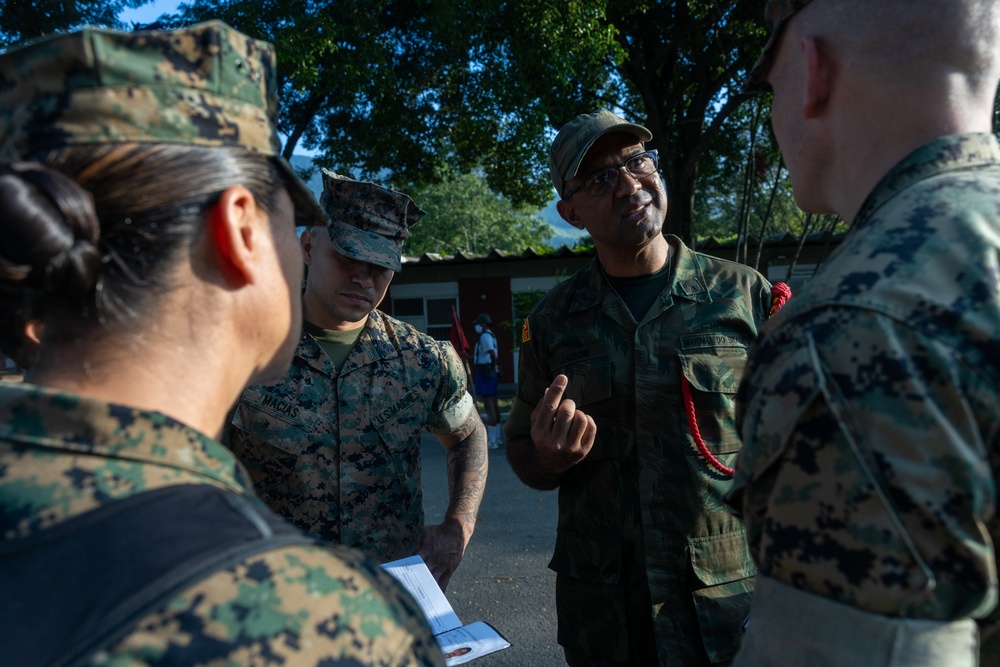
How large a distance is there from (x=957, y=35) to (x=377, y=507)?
2228 millimetres

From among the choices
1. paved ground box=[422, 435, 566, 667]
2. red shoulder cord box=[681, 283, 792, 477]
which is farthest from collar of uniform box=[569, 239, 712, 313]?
paved ground box=[422, 435, 566, 667]

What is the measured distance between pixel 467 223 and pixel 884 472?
45.8 meters

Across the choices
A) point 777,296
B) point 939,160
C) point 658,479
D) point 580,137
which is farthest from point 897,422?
point 580,137

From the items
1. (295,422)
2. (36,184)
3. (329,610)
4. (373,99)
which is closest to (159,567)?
(329,610)

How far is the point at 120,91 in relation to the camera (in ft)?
3.31

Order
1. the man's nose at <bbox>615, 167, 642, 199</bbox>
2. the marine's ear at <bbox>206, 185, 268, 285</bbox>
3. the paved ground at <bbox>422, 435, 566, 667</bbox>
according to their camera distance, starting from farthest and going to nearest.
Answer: the paved ground at <bbox>422, 435, 566, 667</bbox>
the man's nose at <bbox>615, 167, 642, 199</bbox>
the marine's ear at <bbox>206, 185, 268, 285</bbox>

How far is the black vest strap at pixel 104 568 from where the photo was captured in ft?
2.66

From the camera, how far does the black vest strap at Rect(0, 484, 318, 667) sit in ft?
2.66

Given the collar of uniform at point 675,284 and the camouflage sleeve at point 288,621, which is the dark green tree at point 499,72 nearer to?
the collar of uniform at point 675,284

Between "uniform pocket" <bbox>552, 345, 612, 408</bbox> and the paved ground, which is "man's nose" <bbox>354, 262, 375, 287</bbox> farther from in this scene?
the paved ground

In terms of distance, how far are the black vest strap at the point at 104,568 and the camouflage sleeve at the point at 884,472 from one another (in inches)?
28.0

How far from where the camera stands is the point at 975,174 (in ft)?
3.77

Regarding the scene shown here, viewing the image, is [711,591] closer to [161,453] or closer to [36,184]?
[161,453]

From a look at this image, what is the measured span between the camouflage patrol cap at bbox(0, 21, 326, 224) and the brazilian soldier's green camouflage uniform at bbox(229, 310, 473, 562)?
170 cm
